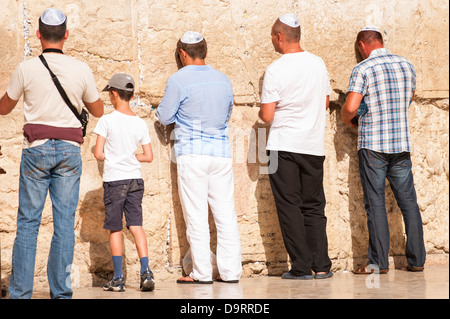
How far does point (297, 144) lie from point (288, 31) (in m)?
0.85

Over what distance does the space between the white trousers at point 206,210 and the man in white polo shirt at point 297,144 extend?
14.7 inches

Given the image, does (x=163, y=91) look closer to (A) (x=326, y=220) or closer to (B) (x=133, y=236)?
(B) (x=133, y=236)

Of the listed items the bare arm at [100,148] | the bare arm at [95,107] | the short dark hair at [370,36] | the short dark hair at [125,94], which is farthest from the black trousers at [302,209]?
the bare arm at [95,107]

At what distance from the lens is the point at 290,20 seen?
573cm

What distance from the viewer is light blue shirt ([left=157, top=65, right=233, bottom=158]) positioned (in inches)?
216

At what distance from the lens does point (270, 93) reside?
18.4 feet

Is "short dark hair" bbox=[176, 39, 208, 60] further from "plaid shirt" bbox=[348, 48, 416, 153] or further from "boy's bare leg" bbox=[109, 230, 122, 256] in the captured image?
"boy's bare leg" bbox=[109, 230, 122, 256]

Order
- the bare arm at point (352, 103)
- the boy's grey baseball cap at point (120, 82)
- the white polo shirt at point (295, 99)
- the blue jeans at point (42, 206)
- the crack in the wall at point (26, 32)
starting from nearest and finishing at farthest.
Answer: the blue jeans at point (42, 206) < the boy's grey baseball cap at point (120, 82) < the crack in the wall at point (26, 32) < the white polo shirt at point (295, 99) < the bare arm at point (352, 103)

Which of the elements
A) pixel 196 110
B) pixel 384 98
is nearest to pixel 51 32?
pixel 196 110

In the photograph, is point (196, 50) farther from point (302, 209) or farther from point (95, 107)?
point (302, 209)

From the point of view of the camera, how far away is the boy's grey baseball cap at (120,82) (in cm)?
529

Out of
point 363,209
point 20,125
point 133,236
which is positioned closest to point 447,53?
point 363,209

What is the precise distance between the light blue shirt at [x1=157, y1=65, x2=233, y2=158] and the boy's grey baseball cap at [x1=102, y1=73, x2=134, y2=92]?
1.03 feet

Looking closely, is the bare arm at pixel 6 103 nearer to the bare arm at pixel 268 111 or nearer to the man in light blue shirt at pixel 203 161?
the man in light blue shirt at pixel 203 161
